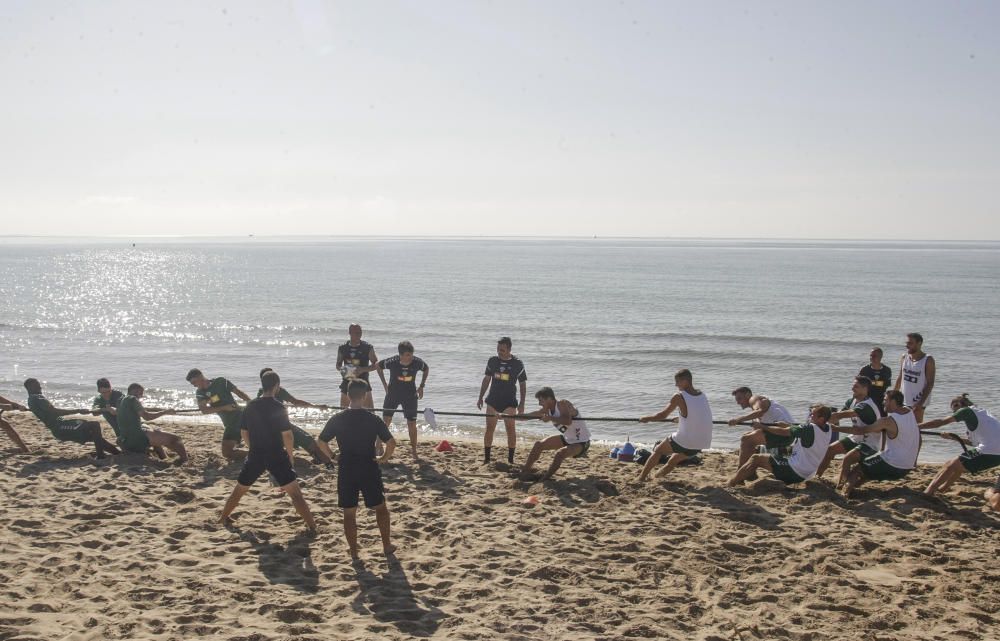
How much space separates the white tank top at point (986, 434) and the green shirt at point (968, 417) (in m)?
0.04

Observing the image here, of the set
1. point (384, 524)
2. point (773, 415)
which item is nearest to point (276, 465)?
point (384, 524)

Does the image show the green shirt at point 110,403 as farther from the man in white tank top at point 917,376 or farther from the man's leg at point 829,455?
the man in white tank top at point 917,376

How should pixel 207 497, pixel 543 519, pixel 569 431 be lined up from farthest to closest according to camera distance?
1. pixel 569 431
2. pixel 207 497
3. pixel 543 519

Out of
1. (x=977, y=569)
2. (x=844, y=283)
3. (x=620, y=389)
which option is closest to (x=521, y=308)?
(x=620, y=389)

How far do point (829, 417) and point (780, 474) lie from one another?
2.91ft

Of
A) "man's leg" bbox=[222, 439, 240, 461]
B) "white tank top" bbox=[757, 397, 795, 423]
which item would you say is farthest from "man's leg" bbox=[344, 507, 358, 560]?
"white tank top" bbox=[757, 397, 795, 423]

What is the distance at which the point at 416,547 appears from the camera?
7.51 metres

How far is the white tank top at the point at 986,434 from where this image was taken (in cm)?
884

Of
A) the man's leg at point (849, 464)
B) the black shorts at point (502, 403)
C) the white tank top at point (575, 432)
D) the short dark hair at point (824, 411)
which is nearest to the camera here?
the short dark hair at point (824, 411)

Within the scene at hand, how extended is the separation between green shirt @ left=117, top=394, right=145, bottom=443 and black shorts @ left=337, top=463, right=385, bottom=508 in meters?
5.00

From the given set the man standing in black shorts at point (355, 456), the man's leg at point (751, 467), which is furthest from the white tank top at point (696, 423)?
the man standing in black shorts at point (355, 456)

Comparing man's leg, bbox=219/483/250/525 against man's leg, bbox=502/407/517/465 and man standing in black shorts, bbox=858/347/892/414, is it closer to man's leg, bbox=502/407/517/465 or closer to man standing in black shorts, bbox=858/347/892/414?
man's leg, bbox=502/407/517/465

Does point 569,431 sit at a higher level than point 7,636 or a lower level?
higher

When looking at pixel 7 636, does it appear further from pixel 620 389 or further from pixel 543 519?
pixel 620 389
